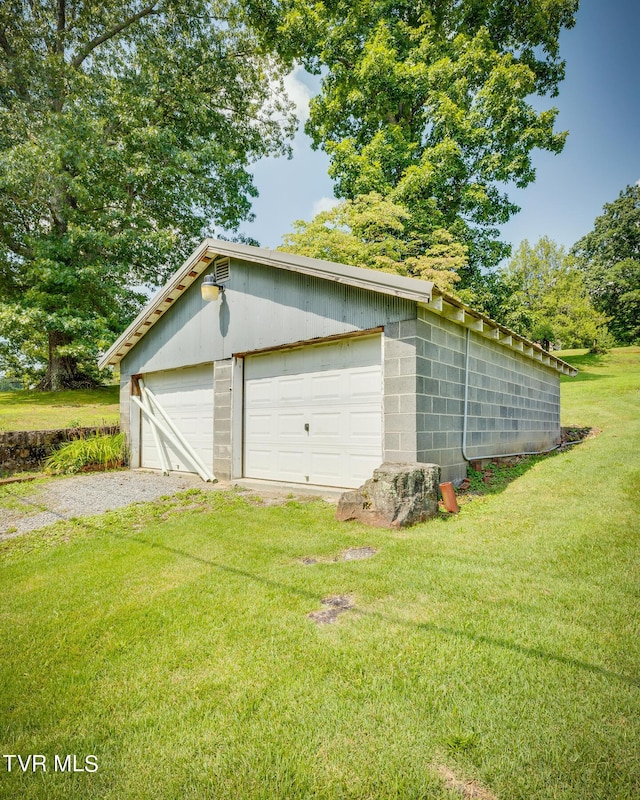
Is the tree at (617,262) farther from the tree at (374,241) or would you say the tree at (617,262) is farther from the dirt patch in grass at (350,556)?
the dirt patch in grass at (350,556)

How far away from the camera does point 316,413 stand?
22.1ft

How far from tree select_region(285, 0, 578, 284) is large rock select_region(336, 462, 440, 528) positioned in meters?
13.9

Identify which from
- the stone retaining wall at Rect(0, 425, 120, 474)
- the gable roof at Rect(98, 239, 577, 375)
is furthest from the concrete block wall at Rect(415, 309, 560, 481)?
the stone retaining wall at Rect(0, 425, 120, 474)

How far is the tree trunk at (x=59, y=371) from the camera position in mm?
16844

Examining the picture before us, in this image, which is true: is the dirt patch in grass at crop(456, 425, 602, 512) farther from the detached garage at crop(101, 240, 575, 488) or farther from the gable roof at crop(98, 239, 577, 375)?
the gable roof at crop(98, 239, 577, 375)

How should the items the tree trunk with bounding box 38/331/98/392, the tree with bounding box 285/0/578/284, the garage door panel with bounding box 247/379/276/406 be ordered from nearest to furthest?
the garage door panel with bounding box 247/379/276/406, the tree with bounding box 285/0/578/284, the tree trunk with bounding box 38/331/98/392

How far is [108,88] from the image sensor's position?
1495 cm

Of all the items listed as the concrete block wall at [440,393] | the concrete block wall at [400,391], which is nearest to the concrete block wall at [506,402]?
the concrete block wall at [440,393]

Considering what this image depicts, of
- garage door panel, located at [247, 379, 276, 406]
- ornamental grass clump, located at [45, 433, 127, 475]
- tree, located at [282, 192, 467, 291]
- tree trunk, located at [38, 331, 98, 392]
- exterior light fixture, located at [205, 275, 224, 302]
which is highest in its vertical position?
tree, located at [282, 192, 467, 291]

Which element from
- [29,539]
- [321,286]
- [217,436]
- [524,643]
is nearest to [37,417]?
[217,436]

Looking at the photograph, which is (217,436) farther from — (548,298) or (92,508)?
(548,298)

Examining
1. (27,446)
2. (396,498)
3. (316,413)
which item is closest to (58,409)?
(27,446)

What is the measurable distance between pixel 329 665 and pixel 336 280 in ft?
16.1

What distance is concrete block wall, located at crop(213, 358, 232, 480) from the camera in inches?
313
